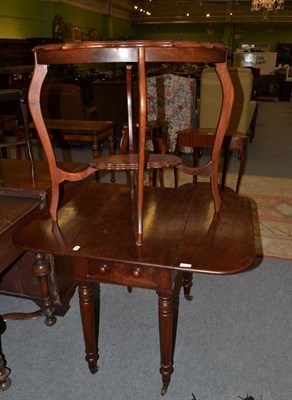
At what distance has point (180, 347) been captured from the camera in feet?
5.80

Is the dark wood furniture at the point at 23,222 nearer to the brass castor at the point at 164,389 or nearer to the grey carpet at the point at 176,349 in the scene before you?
the grey carpet at the point at 176,349

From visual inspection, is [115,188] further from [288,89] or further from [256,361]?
[288,89]

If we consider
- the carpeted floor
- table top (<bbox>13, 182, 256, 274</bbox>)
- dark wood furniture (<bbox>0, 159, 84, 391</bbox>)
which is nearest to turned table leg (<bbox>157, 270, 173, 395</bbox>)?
table top (<bbox>13, 182, 256, 274</bbox>)

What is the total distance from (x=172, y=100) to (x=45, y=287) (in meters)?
3.38

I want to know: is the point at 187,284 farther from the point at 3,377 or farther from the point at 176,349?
the point at 3,377

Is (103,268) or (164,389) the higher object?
(103,268)

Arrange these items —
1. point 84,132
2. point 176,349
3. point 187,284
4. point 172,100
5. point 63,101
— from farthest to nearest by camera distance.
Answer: point 63,101, point 172,100, point 84,132, point 187,284, point 176,349

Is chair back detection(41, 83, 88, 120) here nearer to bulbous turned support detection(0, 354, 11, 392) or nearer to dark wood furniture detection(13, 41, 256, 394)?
dark wood furniture detection(13, 41, 256, 394)

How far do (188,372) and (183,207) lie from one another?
0.81m

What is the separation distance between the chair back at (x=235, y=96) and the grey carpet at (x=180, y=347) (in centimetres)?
290

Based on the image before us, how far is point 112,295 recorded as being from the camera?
217cm

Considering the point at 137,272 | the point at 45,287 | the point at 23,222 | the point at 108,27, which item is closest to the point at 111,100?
the point at 45,287

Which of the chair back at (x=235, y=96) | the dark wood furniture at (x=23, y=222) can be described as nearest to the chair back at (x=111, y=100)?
the chair back at (x=235, y=96)

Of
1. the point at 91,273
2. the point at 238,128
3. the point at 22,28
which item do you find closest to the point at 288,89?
the point at 238,128
